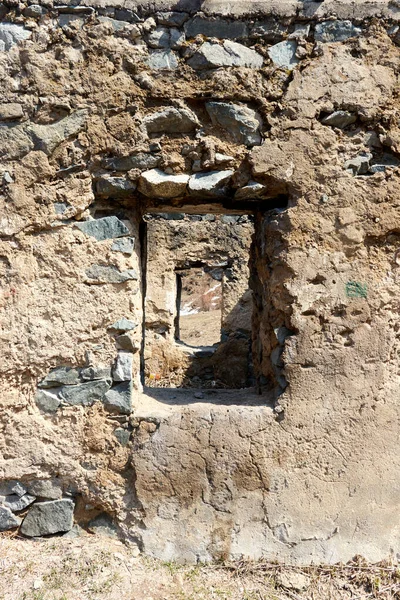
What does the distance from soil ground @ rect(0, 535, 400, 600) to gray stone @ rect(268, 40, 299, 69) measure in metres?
2.47

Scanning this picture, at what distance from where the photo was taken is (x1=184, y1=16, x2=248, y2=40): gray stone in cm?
254

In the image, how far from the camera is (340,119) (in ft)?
8.41

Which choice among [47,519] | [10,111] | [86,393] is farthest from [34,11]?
[47,519]

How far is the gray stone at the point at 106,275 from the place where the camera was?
2621mm

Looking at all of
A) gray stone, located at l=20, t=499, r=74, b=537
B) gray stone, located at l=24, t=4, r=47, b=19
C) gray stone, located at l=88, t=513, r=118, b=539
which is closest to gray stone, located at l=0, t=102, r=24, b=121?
gray stone, located at l=24, t=4, r=47, b=19

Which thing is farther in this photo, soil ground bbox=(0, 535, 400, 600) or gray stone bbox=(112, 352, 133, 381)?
gray stone bbox=(112, 352, 133, 381)

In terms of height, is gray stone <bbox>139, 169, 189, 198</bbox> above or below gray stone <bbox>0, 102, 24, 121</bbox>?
below

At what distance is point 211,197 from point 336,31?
3.28 feet

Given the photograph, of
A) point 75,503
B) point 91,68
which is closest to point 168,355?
point 75,503

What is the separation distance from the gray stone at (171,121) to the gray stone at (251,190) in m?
0.39

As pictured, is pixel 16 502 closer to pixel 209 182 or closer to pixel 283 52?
pixel 209 182

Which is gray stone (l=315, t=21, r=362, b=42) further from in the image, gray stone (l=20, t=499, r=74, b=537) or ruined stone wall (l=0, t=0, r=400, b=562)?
gray stone (l=20, t=499, r=74, b=537)

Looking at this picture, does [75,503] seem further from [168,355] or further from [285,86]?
[168,355]

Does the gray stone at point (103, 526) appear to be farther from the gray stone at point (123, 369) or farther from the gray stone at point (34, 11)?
the gray stone at point (34, 11)
